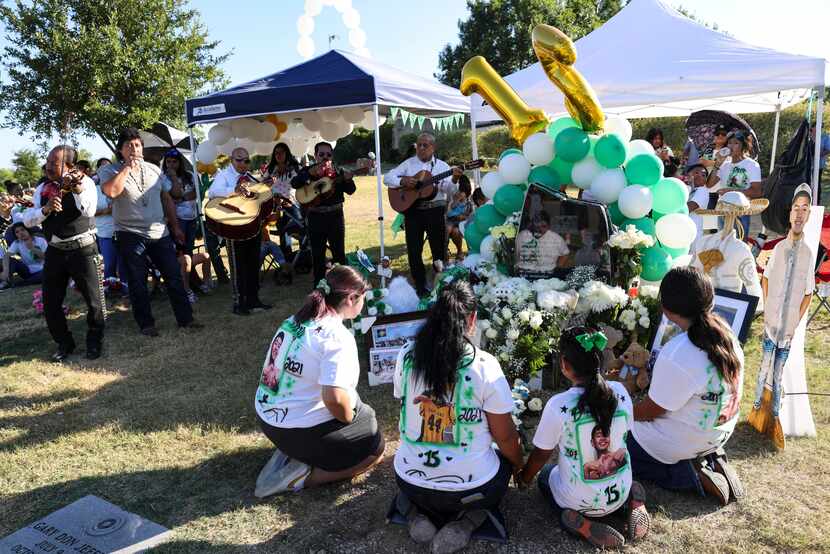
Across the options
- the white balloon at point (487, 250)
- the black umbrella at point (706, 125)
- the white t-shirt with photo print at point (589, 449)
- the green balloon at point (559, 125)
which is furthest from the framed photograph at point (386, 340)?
the black umbrella at point (706, 125)

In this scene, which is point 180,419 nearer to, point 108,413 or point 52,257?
point 108,413

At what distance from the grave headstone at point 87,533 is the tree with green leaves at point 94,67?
57.1 feet

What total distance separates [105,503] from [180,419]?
101 centimetres

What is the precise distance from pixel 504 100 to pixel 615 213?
4.97ft

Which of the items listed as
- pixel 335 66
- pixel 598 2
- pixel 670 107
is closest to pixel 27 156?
pixel 335 66

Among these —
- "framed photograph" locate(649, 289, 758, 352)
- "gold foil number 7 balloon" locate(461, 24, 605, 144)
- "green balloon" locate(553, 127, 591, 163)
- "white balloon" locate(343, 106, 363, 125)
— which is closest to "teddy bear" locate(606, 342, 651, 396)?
"framed photograph" locate(649, 289, 758, 352)

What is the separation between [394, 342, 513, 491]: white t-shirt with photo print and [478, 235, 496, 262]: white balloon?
2594mm

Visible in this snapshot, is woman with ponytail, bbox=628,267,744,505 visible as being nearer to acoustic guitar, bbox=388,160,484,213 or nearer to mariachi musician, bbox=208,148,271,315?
acoustic guitar, bbox=388,160,484,213

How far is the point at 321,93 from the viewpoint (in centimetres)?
625

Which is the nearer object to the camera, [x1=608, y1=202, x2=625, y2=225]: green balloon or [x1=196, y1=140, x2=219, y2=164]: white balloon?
[x1=608, y1=202, x2=625, y2=225]: green balloon

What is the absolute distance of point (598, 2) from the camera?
36.3m

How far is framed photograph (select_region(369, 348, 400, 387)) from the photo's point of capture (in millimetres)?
4598

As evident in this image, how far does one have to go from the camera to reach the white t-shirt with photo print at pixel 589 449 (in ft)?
8.16

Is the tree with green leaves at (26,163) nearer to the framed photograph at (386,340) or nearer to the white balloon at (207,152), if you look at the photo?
the white balloon at (207,152)
